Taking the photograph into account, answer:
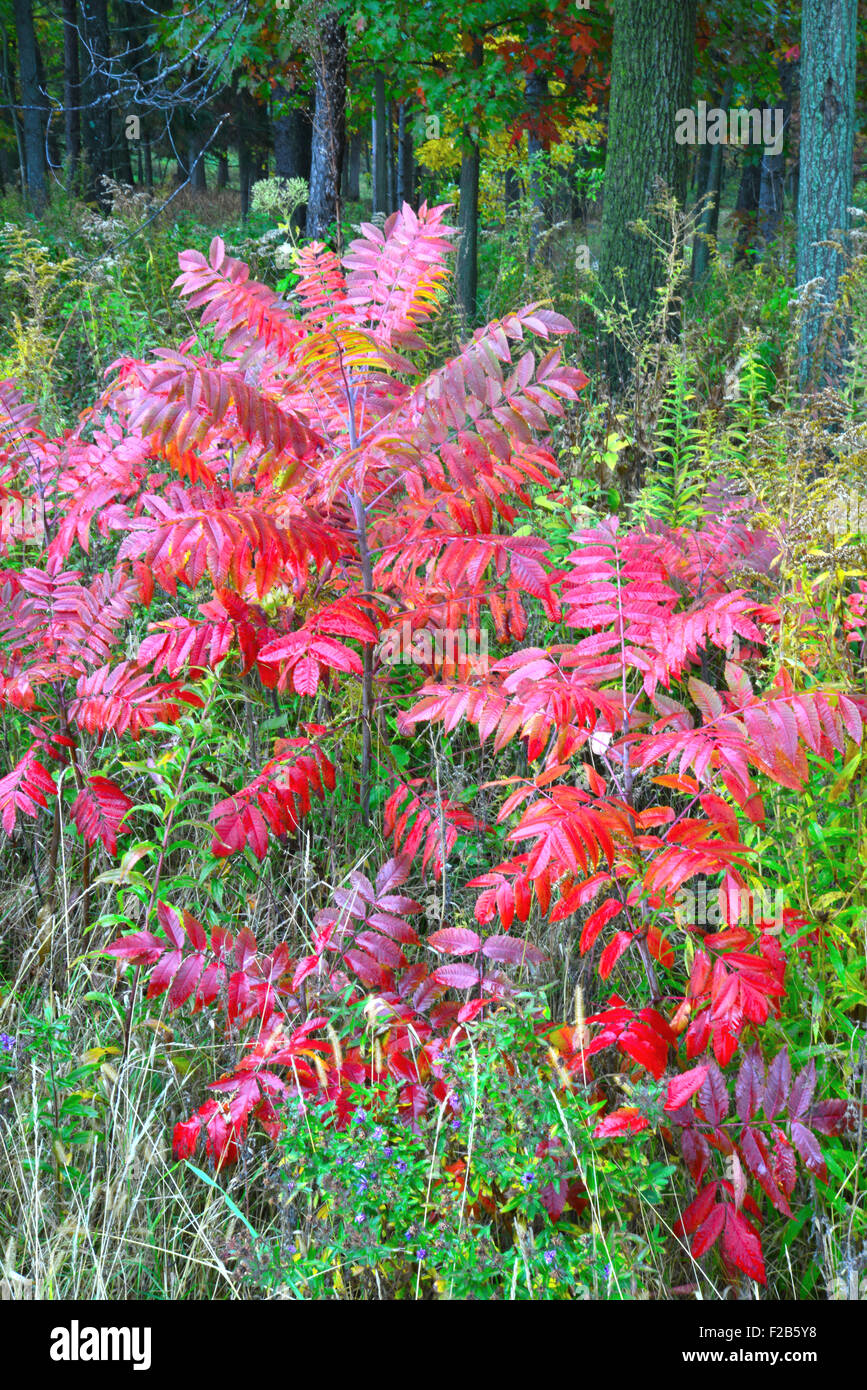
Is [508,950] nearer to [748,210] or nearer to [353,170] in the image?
[748,210]

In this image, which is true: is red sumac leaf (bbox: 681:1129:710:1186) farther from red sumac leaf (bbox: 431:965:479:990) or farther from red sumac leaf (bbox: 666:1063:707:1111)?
red sumac leaf (bbox: 431:965:479:990)

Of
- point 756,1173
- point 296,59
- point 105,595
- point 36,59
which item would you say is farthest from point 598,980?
point 36,59

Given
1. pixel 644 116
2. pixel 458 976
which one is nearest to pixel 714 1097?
pixel 458 976

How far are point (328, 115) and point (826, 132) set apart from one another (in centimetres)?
337

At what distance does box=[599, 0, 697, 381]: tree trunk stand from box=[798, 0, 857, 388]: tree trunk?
806 mm

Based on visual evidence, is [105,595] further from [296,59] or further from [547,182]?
[547,182]

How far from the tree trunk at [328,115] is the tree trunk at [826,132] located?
2.82m

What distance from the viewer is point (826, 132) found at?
213 inches

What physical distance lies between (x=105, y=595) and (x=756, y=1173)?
1.96 meters

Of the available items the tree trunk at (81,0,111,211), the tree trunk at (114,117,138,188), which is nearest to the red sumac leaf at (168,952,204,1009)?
the tree trunk at (81,0,111,211)

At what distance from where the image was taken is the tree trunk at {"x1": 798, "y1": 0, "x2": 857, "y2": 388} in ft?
17.4

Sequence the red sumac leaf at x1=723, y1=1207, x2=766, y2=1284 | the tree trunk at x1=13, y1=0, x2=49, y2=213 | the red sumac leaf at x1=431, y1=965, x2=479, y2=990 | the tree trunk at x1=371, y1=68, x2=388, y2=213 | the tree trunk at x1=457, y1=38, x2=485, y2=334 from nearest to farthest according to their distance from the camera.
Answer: the red sumac leaf at x1=723, y1=1207, x2=766, y2=1284, the red sumac leaf at x1=431, y1=965, x2=479, y2=990, the tree trunk at x1=457, y1=38, x2=485, y2=334, the tree trunk at x1=371, y1=68, x2=388, y2=213, the tree trunk at x1=13, y1=0, x2=49, y2=213

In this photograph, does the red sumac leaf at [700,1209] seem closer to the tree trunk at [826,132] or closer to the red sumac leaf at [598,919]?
the red sumac leaf at [598,919]

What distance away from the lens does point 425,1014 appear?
216 centimetres
